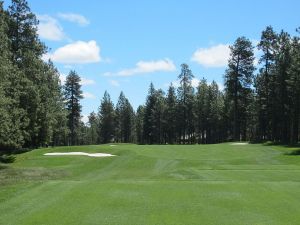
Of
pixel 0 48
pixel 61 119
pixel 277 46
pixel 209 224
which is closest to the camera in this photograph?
pixel 209 224

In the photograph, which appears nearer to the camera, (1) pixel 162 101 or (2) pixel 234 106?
(2) pixel 234 106

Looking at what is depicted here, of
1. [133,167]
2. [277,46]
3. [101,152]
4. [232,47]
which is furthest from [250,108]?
[133,167]

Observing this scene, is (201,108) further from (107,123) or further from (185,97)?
(107,123)

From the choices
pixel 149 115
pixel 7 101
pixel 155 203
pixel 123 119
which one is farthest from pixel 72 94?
pixel 155 203

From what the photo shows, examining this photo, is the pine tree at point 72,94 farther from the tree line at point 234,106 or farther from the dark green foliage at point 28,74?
the dark green foliage at point 28,74

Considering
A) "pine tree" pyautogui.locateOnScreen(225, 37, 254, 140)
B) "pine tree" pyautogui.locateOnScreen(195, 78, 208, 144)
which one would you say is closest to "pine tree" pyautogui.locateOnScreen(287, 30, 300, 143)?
"pine tree" pyautogui.locateOnScreen(225, 37, 254, 140)

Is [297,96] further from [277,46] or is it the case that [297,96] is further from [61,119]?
[61,119]

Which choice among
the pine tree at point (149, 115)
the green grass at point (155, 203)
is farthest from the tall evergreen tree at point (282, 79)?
the pine tree at point (149, 115)

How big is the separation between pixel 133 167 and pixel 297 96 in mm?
33320

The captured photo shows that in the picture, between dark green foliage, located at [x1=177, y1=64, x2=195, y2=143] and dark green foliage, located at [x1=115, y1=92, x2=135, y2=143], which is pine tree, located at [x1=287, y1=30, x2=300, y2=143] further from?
dark green foliage, located at [x1=115, y1=92, x2=135, y2=143]

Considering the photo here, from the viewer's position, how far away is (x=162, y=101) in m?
121

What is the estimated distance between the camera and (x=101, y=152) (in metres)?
44.5

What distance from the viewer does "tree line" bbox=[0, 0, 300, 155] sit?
45.5 m

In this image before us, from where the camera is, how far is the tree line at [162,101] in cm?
4547
